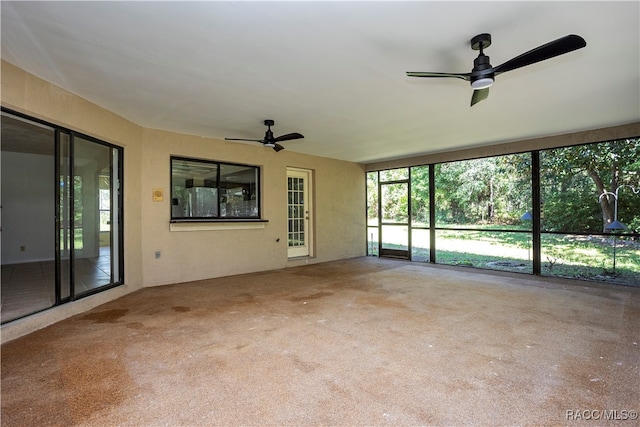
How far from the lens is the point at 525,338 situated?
2.81m

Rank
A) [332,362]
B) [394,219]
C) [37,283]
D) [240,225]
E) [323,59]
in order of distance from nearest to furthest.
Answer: [332,362]
[323,59]
[37,283]
[240,225]
[394,219]

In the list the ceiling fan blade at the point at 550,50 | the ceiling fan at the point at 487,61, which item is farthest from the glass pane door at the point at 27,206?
the ceiling fan blade at the point at 550,50

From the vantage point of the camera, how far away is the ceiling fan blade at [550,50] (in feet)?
6.71

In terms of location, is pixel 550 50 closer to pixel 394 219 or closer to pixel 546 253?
pixel 546 253

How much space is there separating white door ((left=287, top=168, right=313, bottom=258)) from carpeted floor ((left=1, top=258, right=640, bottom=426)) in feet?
9.52

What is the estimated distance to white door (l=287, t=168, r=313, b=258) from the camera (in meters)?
7.01

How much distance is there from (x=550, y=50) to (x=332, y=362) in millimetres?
2693

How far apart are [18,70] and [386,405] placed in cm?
402

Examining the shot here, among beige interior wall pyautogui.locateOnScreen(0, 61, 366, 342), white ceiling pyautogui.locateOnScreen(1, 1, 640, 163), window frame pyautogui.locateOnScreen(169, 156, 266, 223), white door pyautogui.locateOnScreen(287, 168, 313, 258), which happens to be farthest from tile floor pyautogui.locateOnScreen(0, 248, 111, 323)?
white door pyautogui.locateOnScreen(287, 168, 313, 258)

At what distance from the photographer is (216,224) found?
5.60 meters

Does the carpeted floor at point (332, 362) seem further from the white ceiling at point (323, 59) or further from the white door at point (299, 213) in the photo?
the white door at point (299, 213)

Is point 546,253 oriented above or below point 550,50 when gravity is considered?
below

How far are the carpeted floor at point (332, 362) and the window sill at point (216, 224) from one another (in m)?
1.32

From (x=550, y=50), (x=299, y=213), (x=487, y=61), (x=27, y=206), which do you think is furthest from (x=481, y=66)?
(x=27, y=206)
